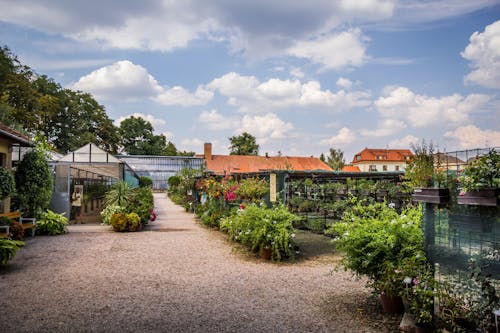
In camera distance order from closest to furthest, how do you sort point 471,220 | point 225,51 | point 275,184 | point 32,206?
1. point 471,220
2. point 275,184
3. point 32,206
4. point 225,51

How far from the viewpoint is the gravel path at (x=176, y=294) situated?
13.6ft

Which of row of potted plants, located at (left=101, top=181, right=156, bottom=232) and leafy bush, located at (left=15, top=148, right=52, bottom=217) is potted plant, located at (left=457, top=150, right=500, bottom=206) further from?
leafy bush, located at (left=15, top=148, right=52, bottom=217)

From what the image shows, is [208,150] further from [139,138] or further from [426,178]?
[426,178]

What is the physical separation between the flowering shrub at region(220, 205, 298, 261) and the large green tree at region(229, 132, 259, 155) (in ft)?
162

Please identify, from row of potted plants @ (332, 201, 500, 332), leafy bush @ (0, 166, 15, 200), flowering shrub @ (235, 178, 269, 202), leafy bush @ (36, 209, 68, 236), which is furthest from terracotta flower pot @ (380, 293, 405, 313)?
leafy bush @ (36, 209, 68, 236)

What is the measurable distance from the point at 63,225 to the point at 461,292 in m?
11.0

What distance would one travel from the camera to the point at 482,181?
335 centimetres

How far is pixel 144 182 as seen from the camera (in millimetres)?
37062

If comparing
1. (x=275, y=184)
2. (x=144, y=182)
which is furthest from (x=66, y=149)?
(x=275, y=184)

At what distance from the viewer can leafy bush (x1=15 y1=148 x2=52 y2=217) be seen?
11164 mm

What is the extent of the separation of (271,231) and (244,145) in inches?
1989

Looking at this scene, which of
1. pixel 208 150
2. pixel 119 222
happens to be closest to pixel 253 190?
pixel 119 222

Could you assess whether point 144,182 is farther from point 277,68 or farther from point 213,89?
point 277,68

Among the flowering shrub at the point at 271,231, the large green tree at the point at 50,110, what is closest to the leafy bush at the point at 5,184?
the flowering shrub at the point at 271,231
